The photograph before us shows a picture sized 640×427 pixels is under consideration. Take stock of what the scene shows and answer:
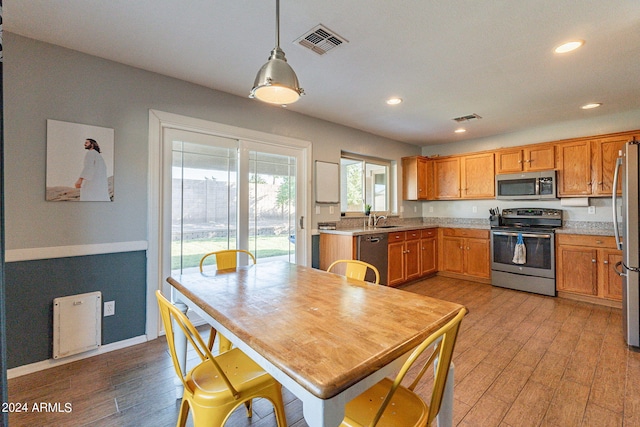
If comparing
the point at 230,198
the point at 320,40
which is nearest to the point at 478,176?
the point at 320,40

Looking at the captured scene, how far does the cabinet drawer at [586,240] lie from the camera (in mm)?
3490

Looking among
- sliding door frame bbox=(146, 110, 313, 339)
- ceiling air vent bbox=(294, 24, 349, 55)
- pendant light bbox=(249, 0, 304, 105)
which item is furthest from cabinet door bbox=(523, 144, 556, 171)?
sliding door frame bbox=(146, 110, 313, 339)

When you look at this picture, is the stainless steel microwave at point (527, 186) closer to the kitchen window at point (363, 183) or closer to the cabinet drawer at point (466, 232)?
the cabinet drawer at point (466, 232)

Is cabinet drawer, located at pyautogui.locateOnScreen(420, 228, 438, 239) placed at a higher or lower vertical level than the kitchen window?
lower

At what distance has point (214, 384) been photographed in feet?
4.18

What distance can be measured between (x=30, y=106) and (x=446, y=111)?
13.7ft

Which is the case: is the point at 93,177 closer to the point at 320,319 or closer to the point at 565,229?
the point at 320,319

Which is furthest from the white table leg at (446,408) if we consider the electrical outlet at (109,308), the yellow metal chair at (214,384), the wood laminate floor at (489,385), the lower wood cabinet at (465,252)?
the lower wood cabinet at (465,252)

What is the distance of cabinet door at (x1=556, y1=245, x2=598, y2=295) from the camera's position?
11.9ft

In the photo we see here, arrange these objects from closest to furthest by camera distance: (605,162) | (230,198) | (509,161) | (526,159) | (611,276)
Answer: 1. (230,198)
2. (611,276)
3. (605,162)
4. (526,159)
5. (509,161)

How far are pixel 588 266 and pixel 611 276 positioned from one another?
0.75ft

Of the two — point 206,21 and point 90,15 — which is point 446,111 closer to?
point 206,21

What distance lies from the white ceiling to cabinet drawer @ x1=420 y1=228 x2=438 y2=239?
2201 mm

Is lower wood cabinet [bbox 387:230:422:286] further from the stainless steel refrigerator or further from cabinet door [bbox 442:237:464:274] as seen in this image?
the stainless steel refrigerator
